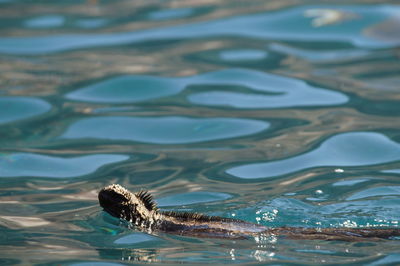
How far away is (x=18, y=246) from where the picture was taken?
5.10 meters

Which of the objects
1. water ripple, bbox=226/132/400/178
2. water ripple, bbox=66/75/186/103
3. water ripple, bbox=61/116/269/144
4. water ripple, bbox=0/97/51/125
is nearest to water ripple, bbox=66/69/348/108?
water ripple, bbox=66/75/186/103

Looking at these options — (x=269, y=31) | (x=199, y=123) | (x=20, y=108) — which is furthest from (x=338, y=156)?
(x=269, y=31)

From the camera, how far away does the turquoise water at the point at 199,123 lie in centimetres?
520

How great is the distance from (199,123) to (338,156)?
5.27 feet

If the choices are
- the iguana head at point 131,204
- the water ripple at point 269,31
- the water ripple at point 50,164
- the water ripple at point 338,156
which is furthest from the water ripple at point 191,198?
the water ripple at point 269,31

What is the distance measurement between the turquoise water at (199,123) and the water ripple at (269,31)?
0.03m

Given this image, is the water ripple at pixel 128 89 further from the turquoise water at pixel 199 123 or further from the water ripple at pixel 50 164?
the water ripple at pixel 50 164

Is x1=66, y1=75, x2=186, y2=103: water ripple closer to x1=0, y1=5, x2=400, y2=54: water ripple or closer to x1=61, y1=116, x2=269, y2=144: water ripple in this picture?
x1=61, y1=116, x2=269, y2=144: water ripple

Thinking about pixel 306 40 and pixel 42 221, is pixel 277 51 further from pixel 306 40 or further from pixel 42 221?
pixel 42 221

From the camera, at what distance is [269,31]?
1070cm

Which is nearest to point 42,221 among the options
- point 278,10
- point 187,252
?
point 187,252

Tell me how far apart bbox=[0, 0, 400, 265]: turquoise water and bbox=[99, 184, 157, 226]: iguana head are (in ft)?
0.38

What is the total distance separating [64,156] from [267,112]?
7.32 feet

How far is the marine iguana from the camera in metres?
4.77
